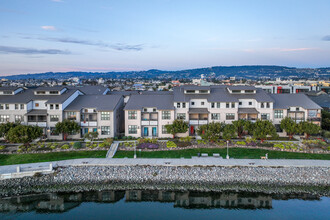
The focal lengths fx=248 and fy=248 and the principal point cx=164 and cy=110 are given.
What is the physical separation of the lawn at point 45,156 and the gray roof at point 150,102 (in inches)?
380

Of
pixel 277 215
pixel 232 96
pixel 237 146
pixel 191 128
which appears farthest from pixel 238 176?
pixel 232 96

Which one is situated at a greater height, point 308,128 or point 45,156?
point 308,128

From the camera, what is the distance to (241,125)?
121 ft

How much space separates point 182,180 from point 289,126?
784 inches

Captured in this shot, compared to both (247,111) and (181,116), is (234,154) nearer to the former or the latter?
(247,111)

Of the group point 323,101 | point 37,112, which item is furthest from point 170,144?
point 323,101

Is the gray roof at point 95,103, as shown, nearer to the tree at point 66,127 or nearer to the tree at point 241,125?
the tree at point 66,127

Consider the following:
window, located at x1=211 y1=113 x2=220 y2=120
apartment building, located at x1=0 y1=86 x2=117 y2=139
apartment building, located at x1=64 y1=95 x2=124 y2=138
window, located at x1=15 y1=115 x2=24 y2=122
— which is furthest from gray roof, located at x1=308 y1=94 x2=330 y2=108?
window, located at x1=15 y1=115 x2=24 y2=122

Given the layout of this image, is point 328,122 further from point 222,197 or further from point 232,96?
point 222,197

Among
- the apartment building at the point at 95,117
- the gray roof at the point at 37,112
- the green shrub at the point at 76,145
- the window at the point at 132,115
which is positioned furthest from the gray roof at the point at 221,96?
the gray roof at the point at 37,112

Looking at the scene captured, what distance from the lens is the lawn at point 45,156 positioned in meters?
30.4

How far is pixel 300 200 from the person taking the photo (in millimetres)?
23938

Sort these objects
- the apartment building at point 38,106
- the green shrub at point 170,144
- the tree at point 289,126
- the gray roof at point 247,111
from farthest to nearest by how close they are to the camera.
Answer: the gray roof at point 247,111, the apartment building at point 38,106, the tree at point 289,126, the green shrub at point 170,144

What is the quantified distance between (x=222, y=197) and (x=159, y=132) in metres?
16.6
